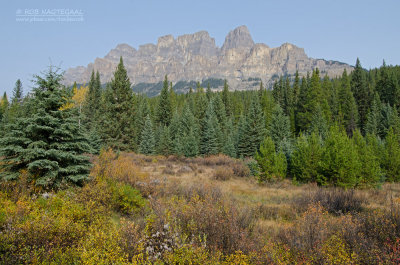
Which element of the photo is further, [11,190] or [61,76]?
[61,76]

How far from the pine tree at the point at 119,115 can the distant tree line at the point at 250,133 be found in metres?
0.12

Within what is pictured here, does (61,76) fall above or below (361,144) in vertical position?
above

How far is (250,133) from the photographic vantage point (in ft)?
104

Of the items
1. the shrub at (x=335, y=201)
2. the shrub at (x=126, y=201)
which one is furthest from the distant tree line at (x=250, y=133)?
the shrub at (x=335, y=201)

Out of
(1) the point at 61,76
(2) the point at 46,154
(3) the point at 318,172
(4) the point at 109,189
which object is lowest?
(3) the point at 318,172

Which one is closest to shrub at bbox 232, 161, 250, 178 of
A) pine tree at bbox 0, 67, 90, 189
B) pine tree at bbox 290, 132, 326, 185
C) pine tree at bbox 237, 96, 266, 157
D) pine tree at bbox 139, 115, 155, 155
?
pine tree at bbox 290, 132, 326, 185

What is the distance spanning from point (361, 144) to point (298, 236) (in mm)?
15052

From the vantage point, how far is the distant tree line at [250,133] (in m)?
8.33

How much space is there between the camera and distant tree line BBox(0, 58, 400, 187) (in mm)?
8328

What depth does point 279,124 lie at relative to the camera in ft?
98.6

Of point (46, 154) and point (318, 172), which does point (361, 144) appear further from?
point (46, 154)

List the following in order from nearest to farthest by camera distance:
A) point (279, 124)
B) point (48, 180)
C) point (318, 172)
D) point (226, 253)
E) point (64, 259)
→ 1. point (64, 259)
2. point (226, 253)
3. point (48, 180)
4. point (318, 172)
5. point (279, 124)

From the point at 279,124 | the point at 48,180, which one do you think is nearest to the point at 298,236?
the point at 48,180

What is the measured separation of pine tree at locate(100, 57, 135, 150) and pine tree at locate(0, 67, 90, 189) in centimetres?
1877
